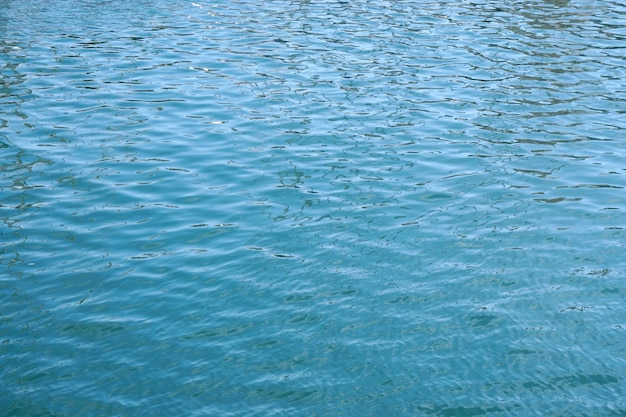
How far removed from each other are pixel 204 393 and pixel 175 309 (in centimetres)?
144

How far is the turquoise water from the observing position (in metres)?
7.09

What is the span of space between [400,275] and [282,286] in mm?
1298

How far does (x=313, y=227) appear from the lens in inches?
382

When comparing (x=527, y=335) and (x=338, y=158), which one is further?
(x=338, y=158)

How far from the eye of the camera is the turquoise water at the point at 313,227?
7.09 metres

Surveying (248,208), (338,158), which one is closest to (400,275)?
(248,208)

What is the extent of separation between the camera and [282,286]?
854 cm

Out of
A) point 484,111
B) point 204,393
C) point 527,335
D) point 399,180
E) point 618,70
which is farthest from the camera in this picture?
point 618,70

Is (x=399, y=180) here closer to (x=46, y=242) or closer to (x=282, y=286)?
(x=282, y=286)

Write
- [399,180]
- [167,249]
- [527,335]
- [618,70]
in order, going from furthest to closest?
[618,70]
[399,180]
[167,249]
[527,335]

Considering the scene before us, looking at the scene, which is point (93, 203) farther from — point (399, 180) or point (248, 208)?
point (399, 180)

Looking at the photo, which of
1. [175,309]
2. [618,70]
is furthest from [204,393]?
[618,70]

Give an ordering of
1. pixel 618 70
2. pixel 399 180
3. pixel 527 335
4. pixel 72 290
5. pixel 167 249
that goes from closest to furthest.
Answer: pixel 527 335 → pixel 72 290 → pixel 167 249 → pixel 399 180 → pixel 618 70

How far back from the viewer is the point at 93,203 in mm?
10266
